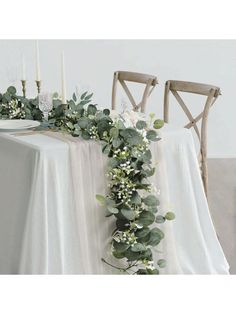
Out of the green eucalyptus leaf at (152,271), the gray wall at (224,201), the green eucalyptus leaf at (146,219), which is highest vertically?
the green eucalyptus leaf at (146,219)

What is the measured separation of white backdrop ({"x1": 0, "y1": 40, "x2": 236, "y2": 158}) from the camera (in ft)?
18.1

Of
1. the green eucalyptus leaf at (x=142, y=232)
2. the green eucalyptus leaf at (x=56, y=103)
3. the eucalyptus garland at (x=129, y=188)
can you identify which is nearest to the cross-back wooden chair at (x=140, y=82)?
the green eucalyptus leaf at (x=56, y=103)

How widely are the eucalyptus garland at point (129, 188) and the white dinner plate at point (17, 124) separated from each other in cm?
30

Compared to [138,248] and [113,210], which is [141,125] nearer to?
[113,210]

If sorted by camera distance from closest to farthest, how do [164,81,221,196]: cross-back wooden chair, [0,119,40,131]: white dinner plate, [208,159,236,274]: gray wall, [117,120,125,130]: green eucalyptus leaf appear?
[117,120,125,130]: green eucalyptus leaf < [0,119,40,131]: white dinner plate < [164,81,221,196]: cross-back wooden chair < [208,159,236,274]: gray wall

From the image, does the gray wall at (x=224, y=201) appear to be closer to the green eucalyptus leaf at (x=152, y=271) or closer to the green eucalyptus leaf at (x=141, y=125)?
the green eucalyptus leaf at (x=152, y=271)

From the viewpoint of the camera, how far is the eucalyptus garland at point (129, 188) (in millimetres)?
2584

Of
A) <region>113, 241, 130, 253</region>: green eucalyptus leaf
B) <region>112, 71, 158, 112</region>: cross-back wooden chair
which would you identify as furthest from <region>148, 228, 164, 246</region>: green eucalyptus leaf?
<region>112, 71, 158, 112</region>: cross-back wooden chair

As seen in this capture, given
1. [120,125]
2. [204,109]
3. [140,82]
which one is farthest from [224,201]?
[120,125]

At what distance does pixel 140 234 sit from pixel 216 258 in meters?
0.56

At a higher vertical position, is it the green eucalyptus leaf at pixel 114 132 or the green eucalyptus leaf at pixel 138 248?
the green eucalyptus leaf at pixel 114 132

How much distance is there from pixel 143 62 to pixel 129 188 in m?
3.10

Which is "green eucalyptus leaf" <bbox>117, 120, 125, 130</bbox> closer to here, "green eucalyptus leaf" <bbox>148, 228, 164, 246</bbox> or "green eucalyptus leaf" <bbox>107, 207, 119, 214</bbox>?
"green eucalyptus leaf" <bbox>107, 207, 119, 214</bbox>

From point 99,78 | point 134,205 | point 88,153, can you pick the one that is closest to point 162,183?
point 134,205
